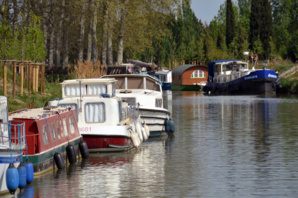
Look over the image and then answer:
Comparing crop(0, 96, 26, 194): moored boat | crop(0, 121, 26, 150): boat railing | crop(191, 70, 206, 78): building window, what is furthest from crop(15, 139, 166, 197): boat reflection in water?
crop(191, 70, 206, 78): building window

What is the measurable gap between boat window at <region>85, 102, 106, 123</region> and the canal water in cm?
160

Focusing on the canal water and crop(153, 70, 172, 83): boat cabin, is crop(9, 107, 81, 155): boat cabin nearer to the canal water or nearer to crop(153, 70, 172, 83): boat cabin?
the canal water

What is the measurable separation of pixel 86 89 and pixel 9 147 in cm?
1133

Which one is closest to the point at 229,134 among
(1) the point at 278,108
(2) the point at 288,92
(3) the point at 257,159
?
(3) the point at 257,159

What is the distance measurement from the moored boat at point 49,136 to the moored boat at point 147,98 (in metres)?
7.83

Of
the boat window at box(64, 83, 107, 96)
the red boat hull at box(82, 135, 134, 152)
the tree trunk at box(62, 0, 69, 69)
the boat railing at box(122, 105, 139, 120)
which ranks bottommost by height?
the red boat hull at box(82, 135, 134, 152)

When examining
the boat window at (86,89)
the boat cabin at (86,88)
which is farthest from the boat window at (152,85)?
the boat window at (86,89)

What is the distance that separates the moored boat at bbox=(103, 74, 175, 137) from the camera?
36.7 metres

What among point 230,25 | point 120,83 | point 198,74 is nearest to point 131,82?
point 120,83

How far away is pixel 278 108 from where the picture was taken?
200ft

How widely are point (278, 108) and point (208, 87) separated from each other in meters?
43.6

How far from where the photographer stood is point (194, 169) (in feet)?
87.0

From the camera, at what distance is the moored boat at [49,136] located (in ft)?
78.0

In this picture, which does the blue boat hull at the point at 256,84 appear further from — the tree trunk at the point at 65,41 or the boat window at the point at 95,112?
the boat window at the point at 95,112
